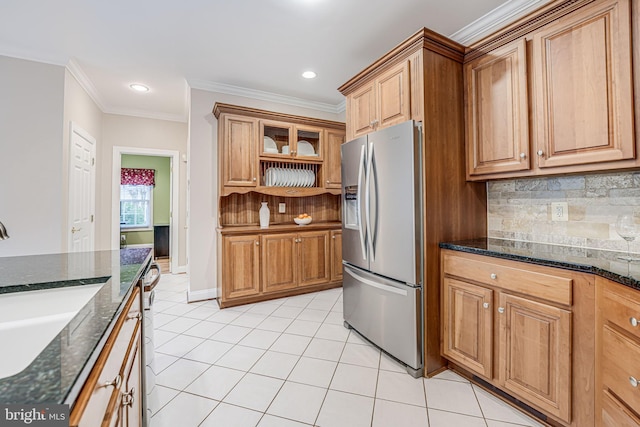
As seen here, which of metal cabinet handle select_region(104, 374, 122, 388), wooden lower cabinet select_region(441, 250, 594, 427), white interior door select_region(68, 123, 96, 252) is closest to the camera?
metal cabinet handle select_region(104, 374, 122, 388)

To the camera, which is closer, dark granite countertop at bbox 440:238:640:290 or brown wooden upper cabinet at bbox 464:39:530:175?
dark granite countertop at bbox 440:238:640:290

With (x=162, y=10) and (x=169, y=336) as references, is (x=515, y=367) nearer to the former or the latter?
(x=169, y=336)

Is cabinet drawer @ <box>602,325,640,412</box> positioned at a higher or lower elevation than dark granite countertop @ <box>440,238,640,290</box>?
lower

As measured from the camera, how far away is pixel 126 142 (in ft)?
14.3

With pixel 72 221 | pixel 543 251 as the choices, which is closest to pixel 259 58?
pixel 72 221

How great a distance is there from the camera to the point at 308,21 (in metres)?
2.36

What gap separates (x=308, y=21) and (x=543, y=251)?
2.40 m

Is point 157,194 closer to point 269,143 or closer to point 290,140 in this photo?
point 269,143

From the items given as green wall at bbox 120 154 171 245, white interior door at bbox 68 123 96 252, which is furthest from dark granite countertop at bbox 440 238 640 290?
green wall at bbox 120 154 171 245

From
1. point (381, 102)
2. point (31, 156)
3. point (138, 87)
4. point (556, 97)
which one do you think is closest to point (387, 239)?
point (381, 102)

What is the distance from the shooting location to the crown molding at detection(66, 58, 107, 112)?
301 centimetres

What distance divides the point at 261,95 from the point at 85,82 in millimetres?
2070

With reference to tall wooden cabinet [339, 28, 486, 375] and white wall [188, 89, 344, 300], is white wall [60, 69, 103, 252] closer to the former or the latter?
white wall [188, 89, 344, 300]

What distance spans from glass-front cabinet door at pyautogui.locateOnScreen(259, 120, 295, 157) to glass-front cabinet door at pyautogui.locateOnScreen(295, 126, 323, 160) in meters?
0.12
